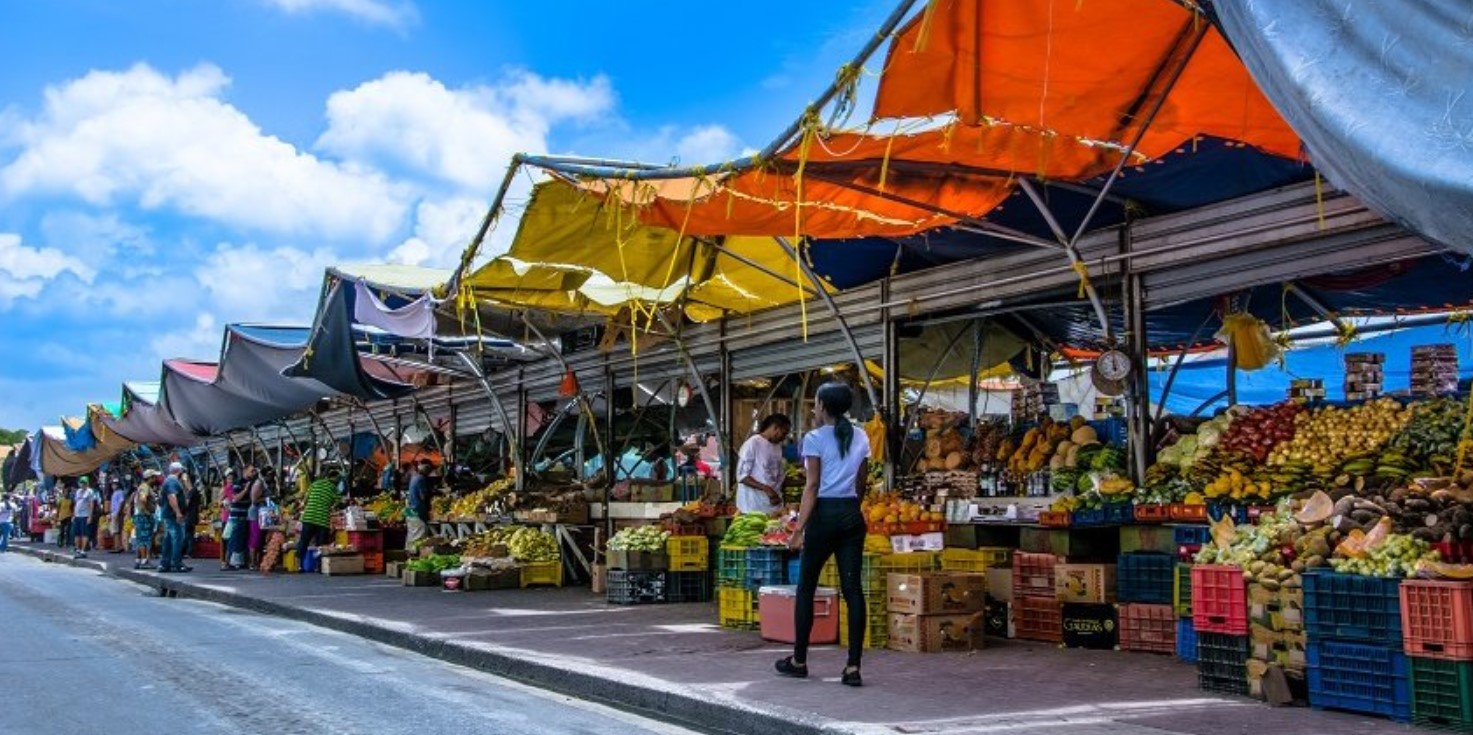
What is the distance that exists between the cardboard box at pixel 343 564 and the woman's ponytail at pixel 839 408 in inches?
612

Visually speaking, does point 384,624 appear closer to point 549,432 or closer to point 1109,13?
point 549,432

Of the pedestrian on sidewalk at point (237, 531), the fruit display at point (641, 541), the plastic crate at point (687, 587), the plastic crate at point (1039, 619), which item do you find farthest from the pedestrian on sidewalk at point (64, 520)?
the plastic crate at point (1039, 619)

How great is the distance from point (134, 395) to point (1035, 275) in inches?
1089

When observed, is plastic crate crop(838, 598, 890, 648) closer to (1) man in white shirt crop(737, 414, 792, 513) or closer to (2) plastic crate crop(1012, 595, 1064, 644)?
(2) plastic crate crop(1012, 595, 1064, 644)

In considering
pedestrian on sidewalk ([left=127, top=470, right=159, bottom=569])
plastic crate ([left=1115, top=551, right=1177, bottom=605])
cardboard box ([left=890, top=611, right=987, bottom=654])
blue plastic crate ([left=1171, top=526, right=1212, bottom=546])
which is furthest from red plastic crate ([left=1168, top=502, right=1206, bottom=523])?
pedestrian on sidewalk ([left=127, top=470, right=159, bottom=569])

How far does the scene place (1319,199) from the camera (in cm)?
870

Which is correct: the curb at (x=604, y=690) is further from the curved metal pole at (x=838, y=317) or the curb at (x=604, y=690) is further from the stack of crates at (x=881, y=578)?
the curved metal pole at (x=838, y=317)

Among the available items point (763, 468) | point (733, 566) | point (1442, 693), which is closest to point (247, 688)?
point (733, 566)

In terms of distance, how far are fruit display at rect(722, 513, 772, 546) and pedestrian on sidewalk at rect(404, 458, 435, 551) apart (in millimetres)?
10162

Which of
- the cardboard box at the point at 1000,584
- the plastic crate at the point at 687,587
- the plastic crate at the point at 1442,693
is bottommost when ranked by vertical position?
the plastic crate at the point at 1442,693

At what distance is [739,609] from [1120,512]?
12.0ft

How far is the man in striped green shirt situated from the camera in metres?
22.7

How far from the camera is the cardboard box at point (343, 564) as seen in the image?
2177cm

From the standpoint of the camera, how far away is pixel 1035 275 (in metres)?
11.4
